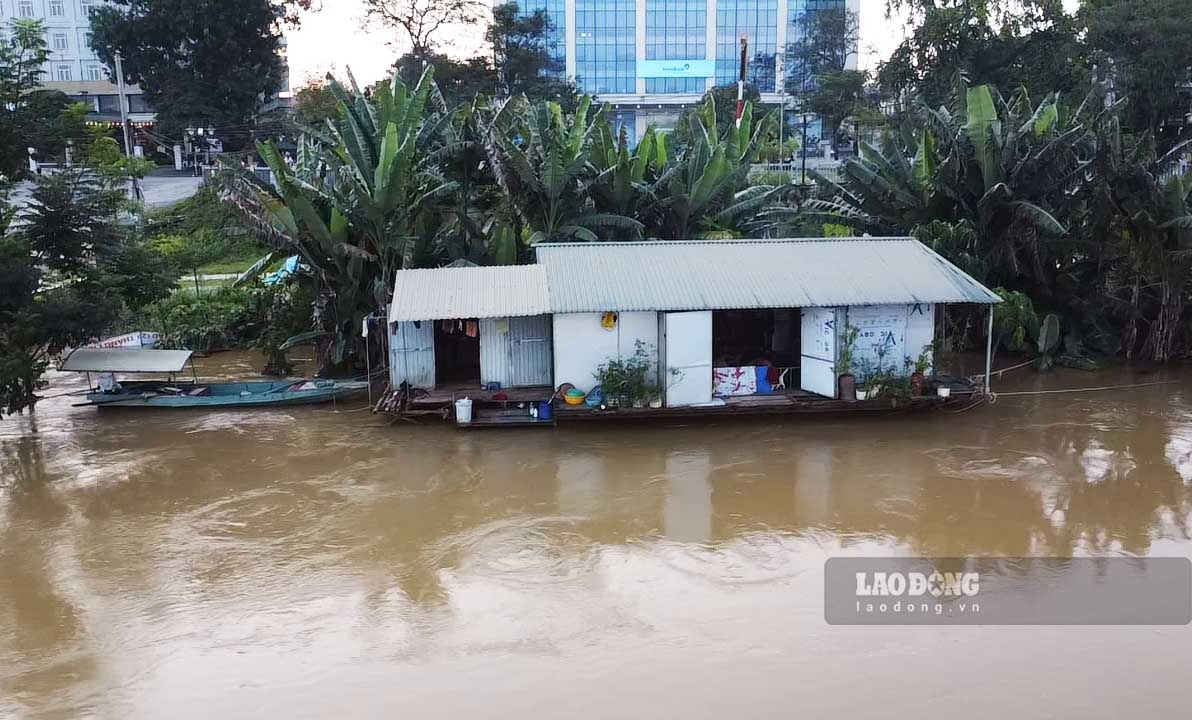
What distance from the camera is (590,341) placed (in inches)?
510

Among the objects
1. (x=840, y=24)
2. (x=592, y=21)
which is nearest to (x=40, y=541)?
(x=840, y=24)

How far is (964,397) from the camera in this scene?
13477mm

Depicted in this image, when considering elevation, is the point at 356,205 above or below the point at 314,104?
below

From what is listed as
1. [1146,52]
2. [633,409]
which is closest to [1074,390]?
[633,409]

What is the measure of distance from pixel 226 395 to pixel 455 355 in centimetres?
371

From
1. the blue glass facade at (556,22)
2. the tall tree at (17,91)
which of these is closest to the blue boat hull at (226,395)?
the tall tree at (17,91)

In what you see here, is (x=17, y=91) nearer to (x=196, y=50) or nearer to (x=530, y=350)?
(x=530, y=350)

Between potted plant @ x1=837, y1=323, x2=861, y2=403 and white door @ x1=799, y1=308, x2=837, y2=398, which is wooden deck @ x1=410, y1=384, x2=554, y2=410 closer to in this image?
white door @ x1=799, y1=308, x2=837, y2=398

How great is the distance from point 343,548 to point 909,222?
41.8ft

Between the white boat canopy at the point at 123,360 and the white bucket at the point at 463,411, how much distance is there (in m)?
4.76

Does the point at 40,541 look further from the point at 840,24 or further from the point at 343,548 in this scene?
the point at 840,24

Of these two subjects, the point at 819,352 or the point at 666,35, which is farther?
the point at 666,35

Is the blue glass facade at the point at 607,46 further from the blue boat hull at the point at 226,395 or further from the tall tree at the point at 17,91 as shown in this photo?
the blue boat hull at the point at 226,395

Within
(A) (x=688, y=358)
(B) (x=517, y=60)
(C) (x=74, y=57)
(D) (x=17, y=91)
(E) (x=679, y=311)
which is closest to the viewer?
(E) (x=679, y=311)
